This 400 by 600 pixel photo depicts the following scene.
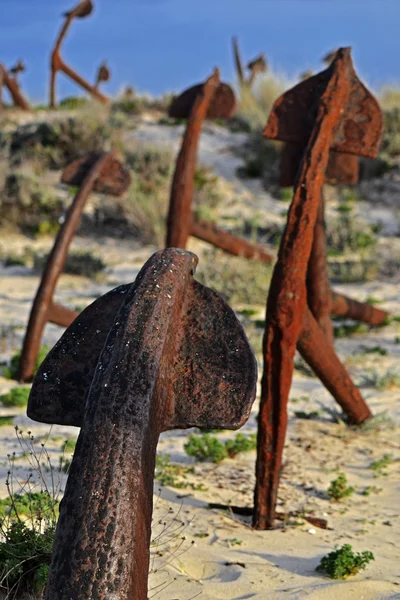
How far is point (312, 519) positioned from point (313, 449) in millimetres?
838

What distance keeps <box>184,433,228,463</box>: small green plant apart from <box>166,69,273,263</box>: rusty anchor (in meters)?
1.45

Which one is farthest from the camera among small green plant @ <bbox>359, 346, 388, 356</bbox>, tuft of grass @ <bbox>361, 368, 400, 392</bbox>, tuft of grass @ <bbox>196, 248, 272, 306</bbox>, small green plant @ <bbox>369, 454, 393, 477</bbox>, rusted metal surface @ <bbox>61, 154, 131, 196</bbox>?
tuft of grass @ <bbox>196, 248, 272, 306</bbox>

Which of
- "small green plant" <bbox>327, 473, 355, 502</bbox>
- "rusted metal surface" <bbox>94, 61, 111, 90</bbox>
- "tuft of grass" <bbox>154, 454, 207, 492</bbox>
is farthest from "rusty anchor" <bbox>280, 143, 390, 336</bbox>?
"rusted metal surface" <bbox>94, 61, 111, 90</bbox>

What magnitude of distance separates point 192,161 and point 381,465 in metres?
2.14

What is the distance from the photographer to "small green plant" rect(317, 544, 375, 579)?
2.37 meters

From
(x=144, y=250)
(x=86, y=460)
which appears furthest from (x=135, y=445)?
(x=144, y=250)

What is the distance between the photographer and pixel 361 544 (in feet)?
8.88

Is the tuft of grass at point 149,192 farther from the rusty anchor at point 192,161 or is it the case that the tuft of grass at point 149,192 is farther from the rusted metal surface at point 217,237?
the rusty anchor at point 192,161

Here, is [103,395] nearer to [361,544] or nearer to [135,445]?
[135,445]

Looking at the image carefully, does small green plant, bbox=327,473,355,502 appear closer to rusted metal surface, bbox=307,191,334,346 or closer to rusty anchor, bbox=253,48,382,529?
rusty anchor, bbox=253,48,382,529

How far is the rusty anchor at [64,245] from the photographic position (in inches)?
183

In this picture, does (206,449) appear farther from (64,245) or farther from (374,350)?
(374,350)

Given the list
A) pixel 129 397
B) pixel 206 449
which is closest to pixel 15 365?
pixel 206 449

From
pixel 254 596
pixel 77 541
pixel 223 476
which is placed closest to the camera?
pixel 77 541
